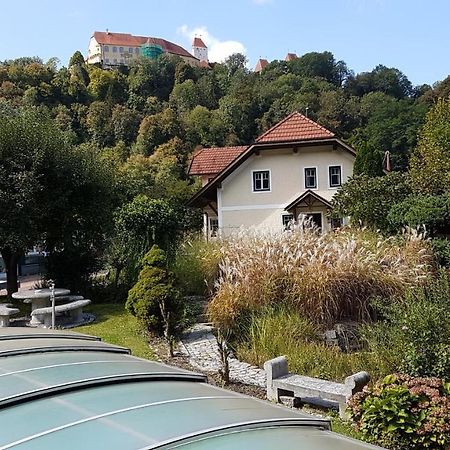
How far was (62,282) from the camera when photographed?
1409 cm

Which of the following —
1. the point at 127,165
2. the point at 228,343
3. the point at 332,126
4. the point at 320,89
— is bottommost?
the point at 228,343

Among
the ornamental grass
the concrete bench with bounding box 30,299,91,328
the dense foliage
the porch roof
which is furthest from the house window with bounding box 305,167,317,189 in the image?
the concrete bench with bounding box 30,299,91,328

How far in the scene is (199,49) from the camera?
436 feet

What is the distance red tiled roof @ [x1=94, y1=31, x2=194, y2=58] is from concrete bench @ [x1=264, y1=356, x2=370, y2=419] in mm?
106799

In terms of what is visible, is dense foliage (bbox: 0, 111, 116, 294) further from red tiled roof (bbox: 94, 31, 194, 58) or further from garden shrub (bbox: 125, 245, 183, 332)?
red tiled roof (bbox: 94, 31, 194, 58)

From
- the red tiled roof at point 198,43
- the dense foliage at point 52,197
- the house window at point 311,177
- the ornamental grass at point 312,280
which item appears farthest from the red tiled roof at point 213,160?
the red tiled roof at point 198,43

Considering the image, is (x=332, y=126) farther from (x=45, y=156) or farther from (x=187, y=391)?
(x=187, y=391)

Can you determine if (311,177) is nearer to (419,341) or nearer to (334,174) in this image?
(334,174)

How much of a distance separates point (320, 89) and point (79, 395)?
52.8 m

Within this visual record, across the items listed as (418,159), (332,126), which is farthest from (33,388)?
(332,126)

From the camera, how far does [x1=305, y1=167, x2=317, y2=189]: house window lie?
22.5 meters

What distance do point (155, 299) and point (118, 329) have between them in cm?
166

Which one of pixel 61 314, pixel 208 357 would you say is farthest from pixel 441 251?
pixel 61 314

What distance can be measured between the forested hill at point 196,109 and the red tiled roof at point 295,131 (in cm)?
1297
